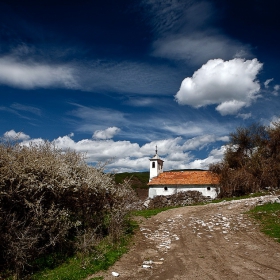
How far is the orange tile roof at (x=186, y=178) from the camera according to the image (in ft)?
109

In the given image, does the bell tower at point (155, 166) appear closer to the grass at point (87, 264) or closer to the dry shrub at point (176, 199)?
the dry shrub at point (176, 199)

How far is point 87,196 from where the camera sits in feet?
33.5

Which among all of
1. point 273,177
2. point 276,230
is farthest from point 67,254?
point 273,177

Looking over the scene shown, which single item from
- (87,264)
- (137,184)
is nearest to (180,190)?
(87,264)

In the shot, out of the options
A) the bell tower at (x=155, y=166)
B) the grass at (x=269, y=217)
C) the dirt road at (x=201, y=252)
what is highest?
the bell tower at (x=155, y=166)

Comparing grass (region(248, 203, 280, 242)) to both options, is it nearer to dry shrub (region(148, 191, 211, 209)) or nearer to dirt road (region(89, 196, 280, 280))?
dirt road (region(89, 196, 280, 280))

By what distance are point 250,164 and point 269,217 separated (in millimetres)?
19042

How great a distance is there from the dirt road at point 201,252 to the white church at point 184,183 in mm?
18887

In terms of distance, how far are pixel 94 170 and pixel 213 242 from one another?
5295 mm

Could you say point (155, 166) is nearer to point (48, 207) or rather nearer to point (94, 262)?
point (48, 207)

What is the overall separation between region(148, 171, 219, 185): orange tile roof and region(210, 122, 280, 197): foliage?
3.47 ft

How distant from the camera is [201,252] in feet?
29.1

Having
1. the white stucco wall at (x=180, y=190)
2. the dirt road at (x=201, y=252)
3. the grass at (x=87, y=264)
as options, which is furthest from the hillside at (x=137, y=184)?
the grass at (x=87, y=264)

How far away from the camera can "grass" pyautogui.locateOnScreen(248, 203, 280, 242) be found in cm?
1099
